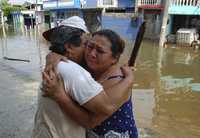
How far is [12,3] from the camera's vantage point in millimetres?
44906

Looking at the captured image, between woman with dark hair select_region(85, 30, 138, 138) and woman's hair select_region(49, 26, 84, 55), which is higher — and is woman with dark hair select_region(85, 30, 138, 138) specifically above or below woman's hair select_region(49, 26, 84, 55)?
below

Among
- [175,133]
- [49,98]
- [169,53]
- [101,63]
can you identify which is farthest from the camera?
[169,53]

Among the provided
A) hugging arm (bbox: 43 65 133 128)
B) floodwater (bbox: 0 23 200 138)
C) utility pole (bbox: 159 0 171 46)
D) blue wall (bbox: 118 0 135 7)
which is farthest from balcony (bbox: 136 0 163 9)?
hugging arm (bbox: 43 65 133 128)

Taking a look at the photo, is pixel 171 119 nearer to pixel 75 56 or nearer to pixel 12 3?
pixel 75 56

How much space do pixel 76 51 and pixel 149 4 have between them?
15975 mm

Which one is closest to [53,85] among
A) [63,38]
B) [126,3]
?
[63,38]

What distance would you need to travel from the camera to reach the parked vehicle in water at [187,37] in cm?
1423

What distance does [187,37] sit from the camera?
1432 centimetres

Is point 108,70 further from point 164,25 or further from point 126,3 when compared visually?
point 126,3

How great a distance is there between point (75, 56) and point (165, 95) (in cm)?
616

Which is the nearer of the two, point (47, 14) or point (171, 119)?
point (171, 119)

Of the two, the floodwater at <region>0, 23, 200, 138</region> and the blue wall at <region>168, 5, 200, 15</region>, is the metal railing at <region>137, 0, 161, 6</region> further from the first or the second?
the floodwater at <region>0, 23, 200, 138</region>

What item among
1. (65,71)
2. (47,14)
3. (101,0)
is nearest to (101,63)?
(65,71)

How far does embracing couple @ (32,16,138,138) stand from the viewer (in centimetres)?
135
